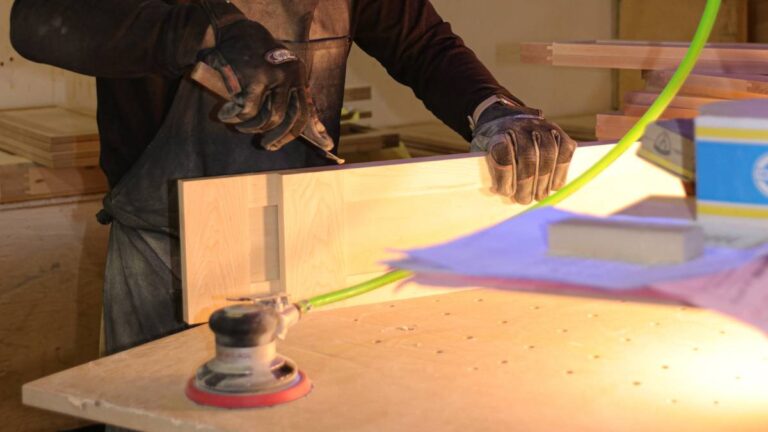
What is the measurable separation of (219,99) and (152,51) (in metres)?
0.35

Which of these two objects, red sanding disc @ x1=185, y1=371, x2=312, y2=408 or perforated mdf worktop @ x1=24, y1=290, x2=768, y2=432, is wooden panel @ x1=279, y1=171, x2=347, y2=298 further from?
red sanding disc @ x1=185, y1=371, x2=312, y2=408

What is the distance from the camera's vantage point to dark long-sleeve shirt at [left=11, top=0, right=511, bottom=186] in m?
2.11

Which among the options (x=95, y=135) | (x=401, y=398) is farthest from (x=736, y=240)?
(x=95, y=135)

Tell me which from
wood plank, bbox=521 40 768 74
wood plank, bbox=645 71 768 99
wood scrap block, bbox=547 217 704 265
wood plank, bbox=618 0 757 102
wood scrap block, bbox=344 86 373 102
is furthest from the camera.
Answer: wood plank, bbox=618 0 757 102

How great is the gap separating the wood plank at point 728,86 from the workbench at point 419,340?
0.35 m

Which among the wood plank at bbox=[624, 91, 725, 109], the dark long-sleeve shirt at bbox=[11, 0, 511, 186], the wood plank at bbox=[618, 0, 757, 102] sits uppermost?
the wood plank at bbox=[618, 0, 757, 102]

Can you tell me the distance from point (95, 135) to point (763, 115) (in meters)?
2.71

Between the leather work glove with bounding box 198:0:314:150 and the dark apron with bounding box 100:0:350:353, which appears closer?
the leather work glove with bounding box 198:0:314:150

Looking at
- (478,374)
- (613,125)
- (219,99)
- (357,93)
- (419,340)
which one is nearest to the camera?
(478,374)

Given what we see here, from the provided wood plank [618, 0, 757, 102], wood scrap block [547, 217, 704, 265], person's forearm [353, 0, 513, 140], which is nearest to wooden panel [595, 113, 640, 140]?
person's forearm [353, 0, 513, 140]

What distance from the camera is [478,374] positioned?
1.67 metres

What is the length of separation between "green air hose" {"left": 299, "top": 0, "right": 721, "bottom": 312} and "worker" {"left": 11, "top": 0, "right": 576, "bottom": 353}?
314 mm

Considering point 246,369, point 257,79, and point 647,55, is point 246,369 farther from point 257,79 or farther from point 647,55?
point 647,55

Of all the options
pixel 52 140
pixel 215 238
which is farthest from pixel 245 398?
pixel 52 140
